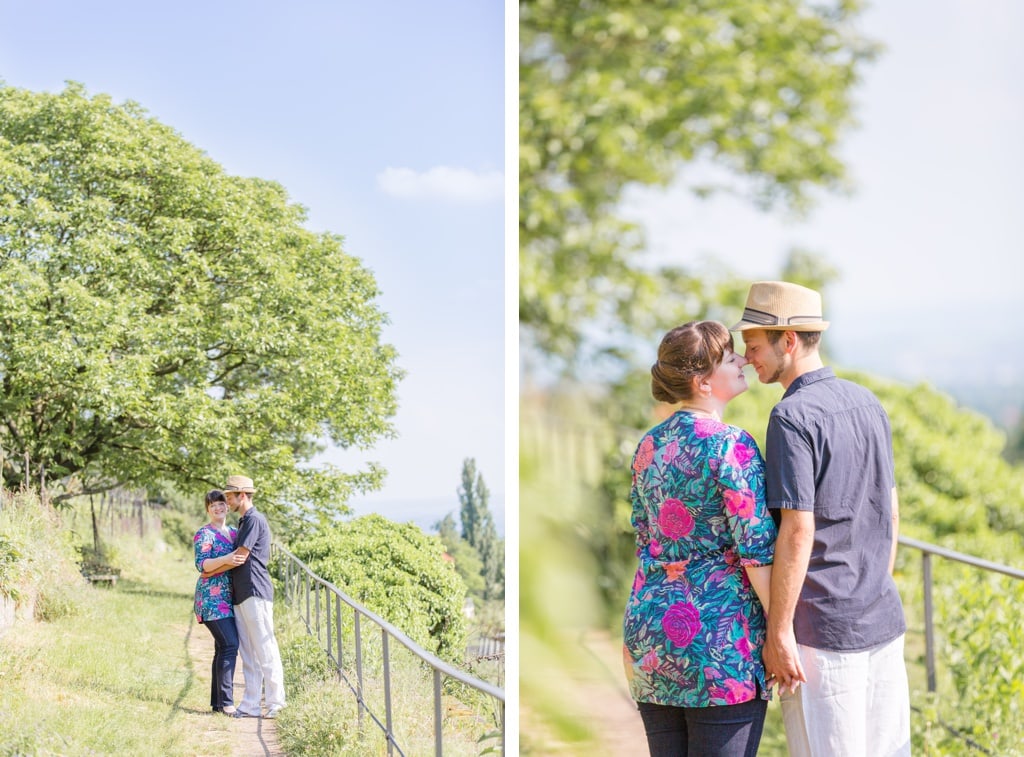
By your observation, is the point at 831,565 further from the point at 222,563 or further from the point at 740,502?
the point at 222,563

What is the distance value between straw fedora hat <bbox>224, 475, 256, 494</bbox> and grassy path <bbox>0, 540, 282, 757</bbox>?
0.24 meters

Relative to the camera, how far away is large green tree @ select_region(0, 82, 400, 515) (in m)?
2.71

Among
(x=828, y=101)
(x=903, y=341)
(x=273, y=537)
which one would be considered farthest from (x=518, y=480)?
(x=903, y=341)

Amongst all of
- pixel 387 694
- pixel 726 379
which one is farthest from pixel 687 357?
pixel 387 694

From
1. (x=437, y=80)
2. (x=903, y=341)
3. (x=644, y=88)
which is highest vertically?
(x=644, y=88)

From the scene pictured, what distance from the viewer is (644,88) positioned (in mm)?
4480

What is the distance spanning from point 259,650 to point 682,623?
5.49 ft

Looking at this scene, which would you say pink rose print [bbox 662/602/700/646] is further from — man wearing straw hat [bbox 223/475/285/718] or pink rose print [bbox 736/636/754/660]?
man wearing straw hat [bbox 223/475/285/718]

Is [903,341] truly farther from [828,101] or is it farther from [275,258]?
[275,258]

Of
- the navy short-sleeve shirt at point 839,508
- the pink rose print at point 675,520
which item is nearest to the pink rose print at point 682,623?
the pink rose print at point 675,520

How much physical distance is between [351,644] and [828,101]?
431 cm

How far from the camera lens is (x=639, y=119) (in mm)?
4449

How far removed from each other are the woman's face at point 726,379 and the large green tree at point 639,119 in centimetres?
214

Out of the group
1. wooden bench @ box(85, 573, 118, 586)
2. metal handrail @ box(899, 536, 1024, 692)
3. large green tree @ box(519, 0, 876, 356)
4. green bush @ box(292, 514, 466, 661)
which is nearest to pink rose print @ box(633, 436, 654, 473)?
metal handrail @ box(899, 536, 1024, 692)
